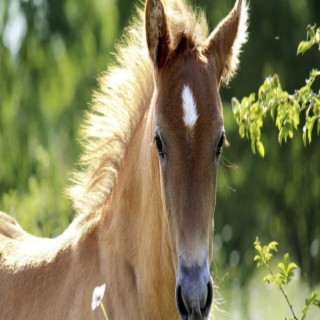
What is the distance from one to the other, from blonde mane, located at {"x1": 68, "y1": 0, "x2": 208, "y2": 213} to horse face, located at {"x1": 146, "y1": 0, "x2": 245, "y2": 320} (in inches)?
14.1

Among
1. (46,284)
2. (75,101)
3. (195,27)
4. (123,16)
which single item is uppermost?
(123,16)

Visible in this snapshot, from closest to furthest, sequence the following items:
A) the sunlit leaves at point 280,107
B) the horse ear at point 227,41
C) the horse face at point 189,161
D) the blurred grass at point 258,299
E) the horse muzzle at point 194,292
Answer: the horse muzzle at point 194,292 → the horse face at point 189,161 → the sunlit leaves at point 280,107 → the horse ear at point 227,41 → the blurred grass at point 258,299

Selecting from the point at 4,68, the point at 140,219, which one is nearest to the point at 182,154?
the point at 140,219

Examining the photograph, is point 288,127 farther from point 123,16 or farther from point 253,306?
point 123,16

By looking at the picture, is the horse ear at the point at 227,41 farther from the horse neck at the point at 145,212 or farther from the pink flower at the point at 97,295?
the pink flower at the point at 97,295

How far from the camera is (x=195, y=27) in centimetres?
530

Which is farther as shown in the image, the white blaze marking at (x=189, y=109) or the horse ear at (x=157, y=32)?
the horse ear at (x=157, y=32)

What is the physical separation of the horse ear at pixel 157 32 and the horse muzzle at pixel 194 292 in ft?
3.50

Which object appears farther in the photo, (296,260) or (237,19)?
(296,260)

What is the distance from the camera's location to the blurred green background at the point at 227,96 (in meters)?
14.7

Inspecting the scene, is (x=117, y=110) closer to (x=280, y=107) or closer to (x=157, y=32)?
(x=157, y=32)

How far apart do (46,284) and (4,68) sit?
9.55 m

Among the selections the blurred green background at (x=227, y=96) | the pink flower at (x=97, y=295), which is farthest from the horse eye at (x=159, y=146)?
the blurred green background at (x=227, y=96)

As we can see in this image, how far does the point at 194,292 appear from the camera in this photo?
456cm
